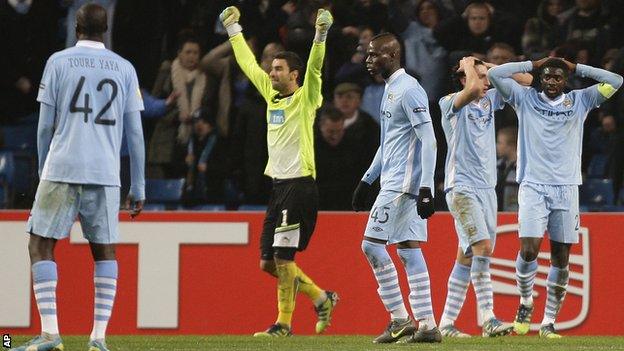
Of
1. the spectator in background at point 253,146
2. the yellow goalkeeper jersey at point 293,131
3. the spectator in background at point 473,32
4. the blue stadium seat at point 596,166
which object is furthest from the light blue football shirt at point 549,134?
the spectator in background at point 253,146

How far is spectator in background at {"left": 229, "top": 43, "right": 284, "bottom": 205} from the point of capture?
13.2 m

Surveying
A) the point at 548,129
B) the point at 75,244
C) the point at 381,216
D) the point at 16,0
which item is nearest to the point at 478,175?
the point at 548,129

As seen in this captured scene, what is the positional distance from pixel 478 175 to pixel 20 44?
6.10 meters

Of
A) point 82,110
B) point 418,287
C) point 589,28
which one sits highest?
point 589,28

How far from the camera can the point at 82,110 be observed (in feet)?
24.7

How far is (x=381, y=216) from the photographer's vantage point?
29.2ft

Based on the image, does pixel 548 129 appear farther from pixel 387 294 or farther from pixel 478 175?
pixel 387 294

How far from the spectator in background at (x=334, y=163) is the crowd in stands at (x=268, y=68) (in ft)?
0.04

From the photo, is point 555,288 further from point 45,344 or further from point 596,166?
point 45,344

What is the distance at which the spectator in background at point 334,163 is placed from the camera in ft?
42.2

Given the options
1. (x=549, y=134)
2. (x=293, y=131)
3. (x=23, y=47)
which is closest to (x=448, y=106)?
(x=549, y=134)

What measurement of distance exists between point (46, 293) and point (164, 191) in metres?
5.88

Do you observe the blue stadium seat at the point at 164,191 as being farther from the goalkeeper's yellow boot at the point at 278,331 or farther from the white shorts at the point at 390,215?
the white shorts at the point at 390,215

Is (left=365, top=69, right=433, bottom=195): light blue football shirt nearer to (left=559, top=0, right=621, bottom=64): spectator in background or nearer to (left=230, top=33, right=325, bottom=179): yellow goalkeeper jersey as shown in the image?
(left=230, top=33, right=325, bottom=179): yellow goalkeeper jersey
